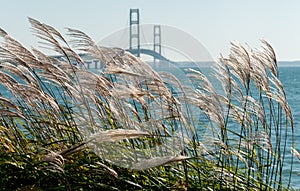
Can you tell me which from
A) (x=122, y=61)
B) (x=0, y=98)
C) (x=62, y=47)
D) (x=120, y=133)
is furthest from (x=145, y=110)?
(x=120, y=133)

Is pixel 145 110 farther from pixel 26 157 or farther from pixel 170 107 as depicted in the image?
pixel 26 157

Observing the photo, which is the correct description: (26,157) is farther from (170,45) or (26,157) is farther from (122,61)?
(170,45)

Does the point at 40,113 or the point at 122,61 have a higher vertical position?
the point at 122,61

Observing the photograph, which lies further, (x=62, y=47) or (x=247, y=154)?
(x=247, y=154)

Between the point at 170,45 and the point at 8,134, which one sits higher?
the point at 170,45

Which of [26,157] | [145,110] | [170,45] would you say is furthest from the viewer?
[170,45]

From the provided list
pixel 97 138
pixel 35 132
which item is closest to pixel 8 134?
pixel 35 132

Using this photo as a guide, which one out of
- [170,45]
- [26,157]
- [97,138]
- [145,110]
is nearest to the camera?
[97,138]

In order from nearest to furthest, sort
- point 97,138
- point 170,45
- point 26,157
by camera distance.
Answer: point 97,138 → point 26,157 → point 170,45

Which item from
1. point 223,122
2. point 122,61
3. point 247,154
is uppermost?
point 122,61
